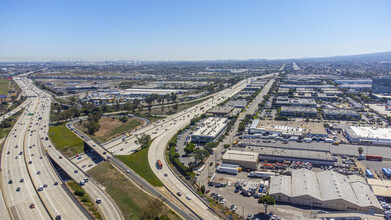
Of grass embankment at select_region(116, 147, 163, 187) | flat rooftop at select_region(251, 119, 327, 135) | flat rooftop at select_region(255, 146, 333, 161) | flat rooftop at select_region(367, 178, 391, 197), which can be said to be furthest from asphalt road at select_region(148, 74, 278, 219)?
flat rooftop at select_region(367, 178, 391, 197)

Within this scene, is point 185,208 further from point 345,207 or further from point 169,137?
point 169,137

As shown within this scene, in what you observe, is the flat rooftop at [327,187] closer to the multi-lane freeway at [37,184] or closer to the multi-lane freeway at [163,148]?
the multi-lane freeway at [163,148]

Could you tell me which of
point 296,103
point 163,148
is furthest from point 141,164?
point 296,103

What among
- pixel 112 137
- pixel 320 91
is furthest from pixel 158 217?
pixel 320 91

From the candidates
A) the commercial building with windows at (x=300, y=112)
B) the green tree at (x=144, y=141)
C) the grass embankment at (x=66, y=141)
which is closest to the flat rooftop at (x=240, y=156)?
the green tree at (x=144, y=141)

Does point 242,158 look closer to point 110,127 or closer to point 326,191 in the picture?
point 326,191
